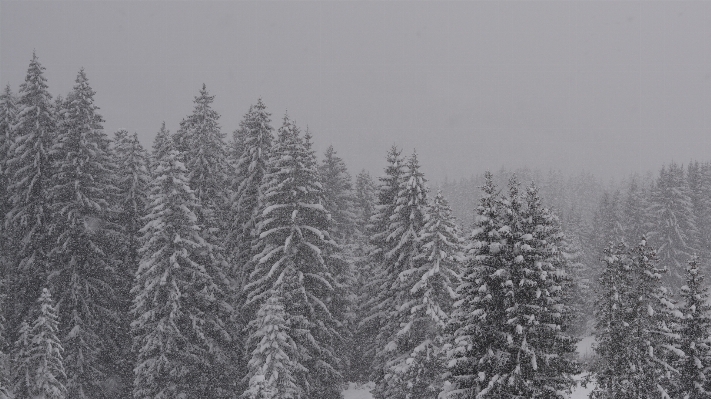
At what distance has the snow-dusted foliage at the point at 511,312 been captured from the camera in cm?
1529

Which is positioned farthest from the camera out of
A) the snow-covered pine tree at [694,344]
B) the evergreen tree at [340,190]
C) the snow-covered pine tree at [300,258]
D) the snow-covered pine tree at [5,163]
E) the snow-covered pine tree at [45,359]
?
the evergreen tree at [340,190]

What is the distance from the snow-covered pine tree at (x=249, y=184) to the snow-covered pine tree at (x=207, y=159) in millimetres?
1457

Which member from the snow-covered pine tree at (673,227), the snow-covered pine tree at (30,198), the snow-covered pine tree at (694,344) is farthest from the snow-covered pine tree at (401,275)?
the snow-covered pine tree at (673,227)

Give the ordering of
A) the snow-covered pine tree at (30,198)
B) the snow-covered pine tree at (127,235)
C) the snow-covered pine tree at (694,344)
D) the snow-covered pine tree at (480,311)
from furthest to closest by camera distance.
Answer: the snow-covered pine tree at (127,235) → the snow-covered pine tree at (30,198) → the snow-covered pine tree at (694,344) → the snow-covered pine tree at (480,311)

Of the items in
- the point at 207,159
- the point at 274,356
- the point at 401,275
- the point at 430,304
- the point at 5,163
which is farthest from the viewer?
the point at 5,163

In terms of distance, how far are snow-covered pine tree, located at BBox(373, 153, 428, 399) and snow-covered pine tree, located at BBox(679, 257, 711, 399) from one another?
405 inches

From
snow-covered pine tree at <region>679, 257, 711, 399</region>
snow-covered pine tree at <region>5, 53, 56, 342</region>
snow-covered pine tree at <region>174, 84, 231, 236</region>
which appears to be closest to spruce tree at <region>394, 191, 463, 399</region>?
snow-covered pine tree at <region>679, 257, 711, 399</region>

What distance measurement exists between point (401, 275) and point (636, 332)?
932 cm

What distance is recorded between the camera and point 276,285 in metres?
24.8

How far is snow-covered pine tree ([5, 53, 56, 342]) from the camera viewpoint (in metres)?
31.3

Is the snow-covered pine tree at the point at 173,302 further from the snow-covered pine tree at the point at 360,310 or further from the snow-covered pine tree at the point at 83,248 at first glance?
the snow-covered pine tree at the point at 360,310

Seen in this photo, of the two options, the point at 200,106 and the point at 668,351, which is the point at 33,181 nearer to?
the point at 200,106

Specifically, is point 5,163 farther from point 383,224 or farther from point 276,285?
point 383,224

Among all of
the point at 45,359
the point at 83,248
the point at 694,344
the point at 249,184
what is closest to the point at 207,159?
the point at 249,184
